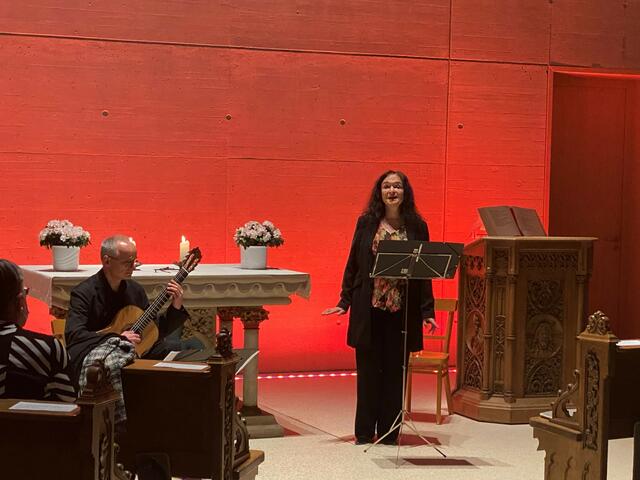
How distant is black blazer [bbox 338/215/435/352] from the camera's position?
6363 mm

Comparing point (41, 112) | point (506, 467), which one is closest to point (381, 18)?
point (41, 112)

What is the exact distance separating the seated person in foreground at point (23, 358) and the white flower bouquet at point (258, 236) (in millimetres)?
3447

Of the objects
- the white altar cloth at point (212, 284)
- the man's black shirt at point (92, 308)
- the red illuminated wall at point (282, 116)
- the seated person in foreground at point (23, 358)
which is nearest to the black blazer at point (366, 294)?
the white altar cloth at point (212, 284)

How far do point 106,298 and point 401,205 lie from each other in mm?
2012

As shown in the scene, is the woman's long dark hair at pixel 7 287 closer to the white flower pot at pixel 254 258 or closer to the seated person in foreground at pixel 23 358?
the seated person in foreground at pixel 23 358

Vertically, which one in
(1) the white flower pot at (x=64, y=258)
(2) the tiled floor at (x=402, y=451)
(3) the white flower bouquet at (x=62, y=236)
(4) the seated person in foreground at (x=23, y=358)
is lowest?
(2) the tiled floor at (x=402, y=451)

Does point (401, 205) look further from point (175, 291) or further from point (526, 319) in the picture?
point (175, 291)

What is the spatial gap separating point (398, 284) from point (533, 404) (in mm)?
1497

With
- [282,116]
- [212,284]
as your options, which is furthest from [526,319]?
[282,116]

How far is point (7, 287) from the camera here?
3432 millimetres

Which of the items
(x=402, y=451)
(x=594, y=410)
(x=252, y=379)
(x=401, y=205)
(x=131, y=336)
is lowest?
(x=402, y=451)

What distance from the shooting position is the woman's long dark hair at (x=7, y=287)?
11.2ft

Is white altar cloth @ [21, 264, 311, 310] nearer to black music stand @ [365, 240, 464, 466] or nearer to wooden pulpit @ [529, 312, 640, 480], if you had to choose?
black music stand @ [365, 240, 464, 466]

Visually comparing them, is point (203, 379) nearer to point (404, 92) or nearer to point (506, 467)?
point (506, 467)
